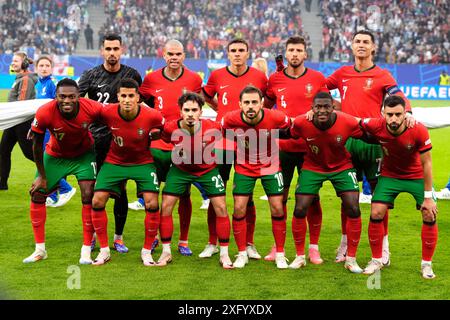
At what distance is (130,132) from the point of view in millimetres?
6609

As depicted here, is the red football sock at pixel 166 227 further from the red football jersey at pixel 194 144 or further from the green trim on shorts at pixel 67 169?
the green trim on shorts at pixel 67 169

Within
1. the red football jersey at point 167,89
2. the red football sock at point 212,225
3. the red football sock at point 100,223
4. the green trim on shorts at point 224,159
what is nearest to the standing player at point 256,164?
the green trim on shorts at point 224,159

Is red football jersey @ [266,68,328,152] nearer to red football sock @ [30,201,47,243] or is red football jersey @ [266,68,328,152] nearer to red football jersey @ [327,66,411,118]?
red football jersey @ [327,66,411,118]

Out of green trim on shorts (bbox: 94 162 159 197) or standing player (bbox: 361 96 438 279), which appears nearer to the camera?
standing player (bbox: 361 96 438 279)

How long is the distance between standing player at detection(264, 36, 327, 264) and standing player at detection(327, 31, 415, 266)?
0.27 metres

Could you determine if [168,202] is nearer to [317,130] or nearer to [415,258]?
[317,130]

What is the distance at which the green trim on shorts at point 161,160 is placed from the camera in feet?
23.0

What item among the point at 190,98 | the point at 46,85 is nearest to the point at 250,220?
the point at 190,98

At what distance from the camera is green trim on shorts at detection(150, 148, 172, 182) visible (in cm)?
702

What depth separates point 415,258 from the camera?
22.7ft

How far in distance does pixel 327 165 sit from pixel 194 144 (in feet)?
4.06

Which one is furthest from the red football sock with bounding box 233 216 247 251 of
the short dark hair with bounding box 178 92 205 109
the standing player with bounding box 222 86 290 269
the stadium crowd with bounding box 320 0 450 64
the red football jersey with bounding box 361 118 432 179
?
the stadium crowd with bounding box 320 0 450 64

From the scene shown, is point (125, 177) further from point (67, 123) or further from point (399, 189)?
point (399, 189)
